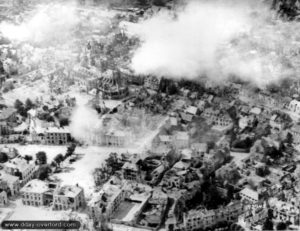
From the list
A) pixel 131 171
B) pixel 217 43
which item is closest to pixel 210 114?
pixel 131 171

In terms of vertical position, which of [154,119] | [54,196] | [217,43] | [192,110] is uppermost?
[217,43]

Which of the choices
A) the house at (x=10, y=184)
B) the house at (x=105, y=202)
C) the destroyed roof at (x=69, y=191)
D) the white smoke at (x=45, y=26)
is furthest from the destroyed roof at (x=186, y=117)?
the white smoke at (x=45, y=26)

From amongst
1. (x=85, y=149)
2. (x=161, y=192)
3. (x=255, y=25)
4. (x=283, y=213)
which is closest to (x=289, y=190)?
(x=283, y=213)

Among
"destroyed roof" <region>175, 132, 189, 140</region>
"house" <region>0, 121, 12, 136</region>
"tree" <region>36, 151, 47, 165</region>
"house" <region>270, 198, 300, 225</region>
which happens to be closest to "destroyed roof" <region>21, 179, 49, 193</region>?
"tree" <region>36, 151, 47, 165</region>

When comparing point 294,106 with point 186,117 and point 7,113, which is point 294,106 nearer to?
point 186,117

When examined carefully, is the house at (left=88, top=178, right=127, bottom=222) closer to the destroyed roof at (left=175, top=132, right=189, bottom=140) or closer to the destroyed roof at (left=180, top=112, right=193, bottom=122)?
the destroyed roof at (left=175, top=132, right=189, bottom=140)
